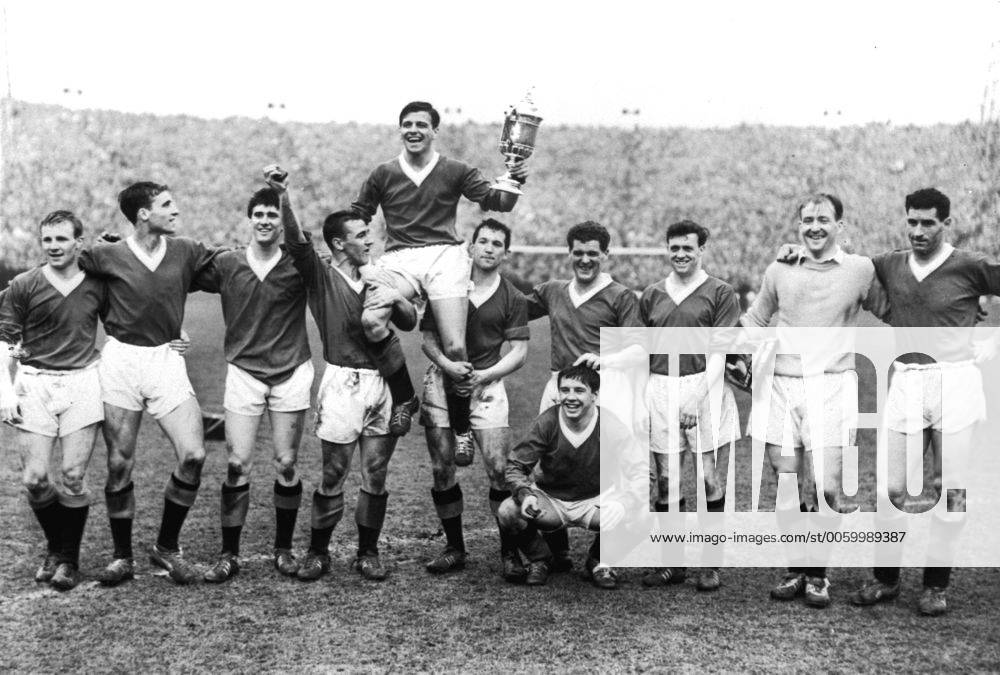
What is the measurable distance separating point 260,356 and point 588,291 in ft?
5.57

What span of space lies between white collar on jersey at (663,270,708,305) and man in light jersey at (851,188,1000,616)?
3.07ft

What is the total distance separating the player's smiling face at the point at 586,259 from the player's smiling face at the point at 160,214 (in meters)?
2.02

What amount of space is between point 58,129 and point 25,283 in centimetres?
1124

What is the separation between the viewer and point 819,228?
479 cm

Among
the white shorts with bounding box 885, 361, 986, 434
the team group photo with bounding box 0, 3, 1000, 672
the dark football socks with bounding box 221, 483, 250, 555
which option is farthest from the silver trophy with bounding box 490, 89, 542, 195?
the white shorts with bounding box 885, 361, 986, 434

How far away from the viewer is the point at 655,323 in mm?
5148

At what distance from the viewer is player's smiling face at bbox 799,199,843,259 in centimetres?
479

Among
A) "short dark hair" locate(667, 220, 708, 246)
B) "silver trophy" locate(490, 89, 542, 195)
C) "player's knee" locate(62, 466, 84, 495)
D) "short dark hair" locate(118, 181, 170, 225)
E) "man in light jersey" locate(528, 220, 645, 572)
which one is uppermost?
"silver trophy" locate(490, 89, 542, 195)

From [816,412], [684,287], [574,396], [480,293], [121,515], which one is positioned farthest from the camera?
[480,293]

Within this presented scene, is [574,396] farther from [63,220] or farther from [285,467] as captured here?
[63,220]

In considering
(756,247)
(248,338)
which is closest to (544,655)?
(248,338)

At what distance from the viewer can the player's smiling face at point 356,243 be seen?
5063 millimetres

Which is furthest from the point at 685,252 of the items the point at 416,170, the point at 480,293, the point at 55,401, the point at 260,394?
the point at 55,401

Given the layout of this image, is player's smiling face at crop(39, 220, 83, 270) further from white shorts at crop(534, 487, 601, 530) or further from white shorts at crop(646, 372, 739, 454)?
white shorts at crop(646, 372, 739, 454)
